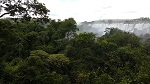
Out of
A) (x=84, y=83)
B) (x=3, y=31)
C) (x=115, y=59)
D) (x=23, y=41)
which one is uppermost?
(x=3, y=31)

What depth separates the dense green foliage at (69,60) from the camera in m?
24.6

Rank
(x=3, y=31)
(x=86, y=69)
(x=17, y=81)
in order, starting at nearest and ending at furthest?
(x=3, y=31) → (x=17, y=81) → (x=86, y=69)

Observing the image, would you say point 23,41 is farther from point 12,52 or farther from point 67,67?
point 67,67

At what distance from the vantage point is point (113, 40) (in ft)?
132

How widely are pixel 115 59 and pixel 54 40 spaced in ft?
43.0

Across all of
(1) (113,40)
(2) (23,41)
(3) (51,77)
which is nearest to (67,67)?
(3) (51,77)

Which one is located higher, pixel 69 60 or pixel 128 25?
pixel 69 60

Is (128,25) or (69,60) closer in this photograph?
(69,60)

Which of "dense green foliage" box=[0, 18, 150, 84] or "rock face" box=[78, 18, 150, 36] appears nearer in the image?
"dense green foliage" box=[0, 18, 150, 84]

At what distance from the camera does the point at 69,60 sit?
101ft

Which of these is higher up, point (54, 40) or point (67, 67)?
point (54, 40)

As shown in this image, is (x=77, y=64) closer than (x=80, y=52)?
Yes

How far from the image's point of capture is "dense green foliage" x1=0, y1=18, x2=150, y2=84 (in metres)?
24.6

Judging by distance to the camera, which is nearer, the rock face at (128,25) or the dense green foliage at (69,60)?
the dense green foliage at (69,60)
